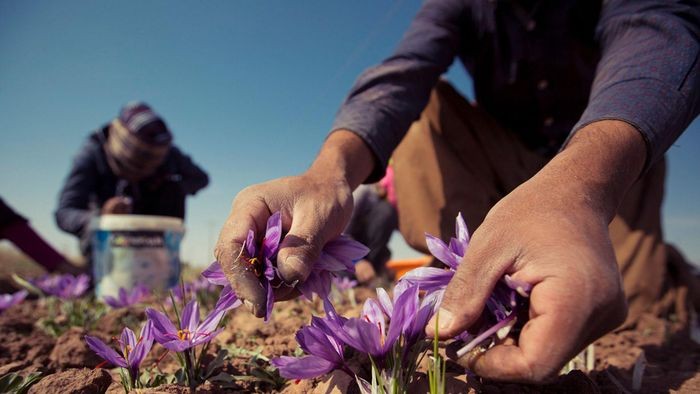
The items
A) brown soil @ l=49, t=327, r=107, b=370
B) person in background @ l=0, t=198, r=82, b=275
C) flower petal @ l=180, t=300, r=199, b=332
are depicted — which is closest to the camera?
flower petal @ l=180, t=300, r=199, b=332

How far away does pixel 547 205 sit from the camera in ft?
2.30

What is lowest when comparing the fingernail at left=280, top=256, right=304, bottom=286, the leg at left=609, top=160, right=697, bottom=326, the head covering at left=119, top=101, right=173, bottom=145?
the leg at left=609, top=160, right=697, bottom=326

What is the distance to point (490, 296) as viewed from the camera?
27.0 inches

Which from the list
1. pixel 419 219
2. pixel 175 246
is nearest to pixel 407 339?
pixel 419 219

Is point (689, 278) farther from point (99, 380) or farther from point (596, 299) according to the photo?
point (99, 380)

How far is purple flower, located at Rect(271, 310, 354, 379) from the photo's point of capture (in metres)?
0.72

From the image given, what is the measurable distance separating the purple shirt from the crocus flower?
695 mm

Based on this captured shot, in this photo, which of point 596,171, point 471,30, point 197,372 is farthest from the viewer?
point 471,30

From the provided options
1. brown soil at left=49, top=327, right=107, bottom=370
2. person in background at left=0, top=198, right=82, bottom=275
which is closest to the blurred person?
brown soil at left=49, top=327, right=107, bottom=370

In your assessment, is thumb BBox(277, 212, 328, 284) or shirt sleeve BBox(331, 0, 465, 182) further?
shirt sleeve BBox(331, 0, 465, 182)

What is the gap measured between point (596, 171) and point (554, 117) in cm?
164

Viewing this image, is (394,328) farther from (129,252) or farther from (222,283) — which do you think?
(129,252)

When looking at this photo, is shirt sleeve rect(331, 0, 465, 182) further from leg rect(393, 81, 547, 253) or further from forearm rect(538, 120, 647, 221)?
forearm rect(538, 120, 647, 221)

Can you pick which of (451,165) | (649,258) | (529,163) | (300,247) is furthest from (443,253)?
(649,258)
